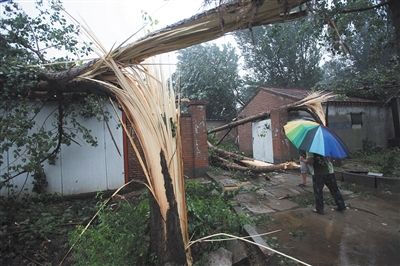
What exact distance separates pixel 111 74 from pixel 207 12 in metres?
1.34

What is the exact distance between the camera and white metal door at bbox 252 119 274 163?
14.8 metres

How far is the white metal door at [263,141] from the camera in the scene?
48.4 ft

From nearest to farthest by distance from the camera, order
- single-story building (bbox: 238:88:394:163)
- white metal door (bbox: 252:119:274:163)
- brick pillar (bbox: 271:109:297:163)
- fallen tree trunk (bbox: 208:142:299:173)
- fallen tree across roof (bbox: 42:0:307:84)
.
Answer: fallen tree across roof (bbox: 42:0:307:84) → fallen tree trunk (bbox: 208:142:299:173) → brick pillar (bbox: 271:109:297:163) → single-story building (bbox: 238:88:394:163) → white metal door (bbox: 252:119:274:163)

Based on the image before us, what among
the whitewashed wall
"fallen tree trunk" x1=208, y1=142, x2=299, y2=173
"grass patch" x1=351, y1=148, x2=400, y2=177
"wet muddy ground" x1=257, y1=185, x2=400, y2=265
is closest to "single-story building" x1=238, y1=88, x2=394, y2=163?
"grass patch" x1=351, y1=148, x2=400, y2=177

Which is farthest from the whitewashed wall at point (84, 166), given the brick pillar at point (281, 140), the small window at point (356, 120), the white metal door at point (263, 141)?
the small window at point (356, 120)

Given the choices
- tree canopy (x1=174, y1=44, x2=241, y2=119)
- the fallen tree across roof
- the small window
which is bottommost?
the small window

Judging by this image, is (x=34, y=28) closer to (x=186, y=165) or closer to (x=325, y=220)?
(x=186, y=165)

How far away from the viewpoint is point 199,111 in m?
10.2

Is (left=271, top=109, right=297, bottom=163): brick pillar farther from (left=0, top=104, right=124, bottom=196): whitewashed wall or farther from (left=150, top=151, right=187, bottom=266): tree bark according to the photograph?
(left=150, top=151, right=187, bottom=266): tree bark

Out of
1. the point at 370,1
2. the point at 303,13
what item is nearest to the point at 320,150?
the point at 303,13

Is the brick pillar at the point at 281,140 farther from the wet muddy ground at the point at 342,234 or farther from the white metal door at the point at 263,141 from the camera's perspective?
the wet muddy ground at the point at 342,234

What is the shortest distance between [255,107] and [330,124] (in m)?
5.07

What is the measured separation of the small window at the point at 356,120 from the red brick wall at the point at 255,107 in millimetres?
3905

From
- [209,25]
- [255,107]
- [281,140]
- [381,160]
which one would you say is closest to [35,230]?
[209,25]
